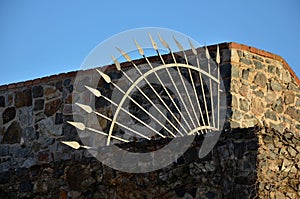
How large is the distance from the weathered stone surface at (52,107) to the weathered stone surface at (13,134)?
21.6 inches

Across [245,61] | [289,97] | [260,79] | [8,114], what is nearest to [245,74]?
[245,61]

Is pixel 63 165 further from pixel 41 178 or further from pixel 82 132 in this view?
pixel 82 132

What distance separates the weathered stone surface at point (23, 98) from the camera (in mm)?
10820

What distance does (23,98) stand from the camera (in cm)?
1087

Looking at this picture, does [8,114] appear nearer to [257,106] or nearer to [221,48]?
[221,48]

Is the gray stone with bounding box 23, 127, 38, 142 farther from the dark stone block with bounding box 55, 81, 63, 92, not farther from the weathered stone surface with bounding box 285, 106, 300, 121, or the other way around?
the weathered stone surface with bounding box 285, 106, 300, 121

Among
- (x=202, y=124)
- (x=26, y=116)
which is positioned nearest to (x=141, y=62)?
(x=202, y=124)

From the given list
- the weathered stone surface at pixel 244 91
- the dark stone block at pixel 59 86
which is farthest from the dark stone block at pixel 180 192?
the dark stone block at pixel 59 86

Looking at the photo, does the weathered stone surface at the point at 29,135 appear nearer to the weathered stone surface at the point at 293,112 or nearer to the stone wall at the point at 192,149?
the stone wall at the point at 192,149

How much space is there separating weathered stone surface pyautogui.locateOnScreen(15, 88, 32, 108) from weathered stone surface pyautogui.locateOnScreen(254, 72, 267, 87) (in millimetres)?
3293

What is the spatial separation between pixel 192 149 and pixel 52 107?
14.1ft

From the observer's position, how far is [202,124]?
9.40m

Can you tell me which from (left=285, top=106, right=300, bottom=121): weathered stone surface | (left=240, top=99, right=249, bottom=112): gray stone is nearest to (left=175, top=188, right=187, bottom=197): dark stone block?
(left=240, top=99, right=249, bottom=112): gray stone

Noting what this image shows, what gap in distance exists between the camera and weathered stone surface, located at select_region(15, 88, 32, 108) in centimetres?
1082
